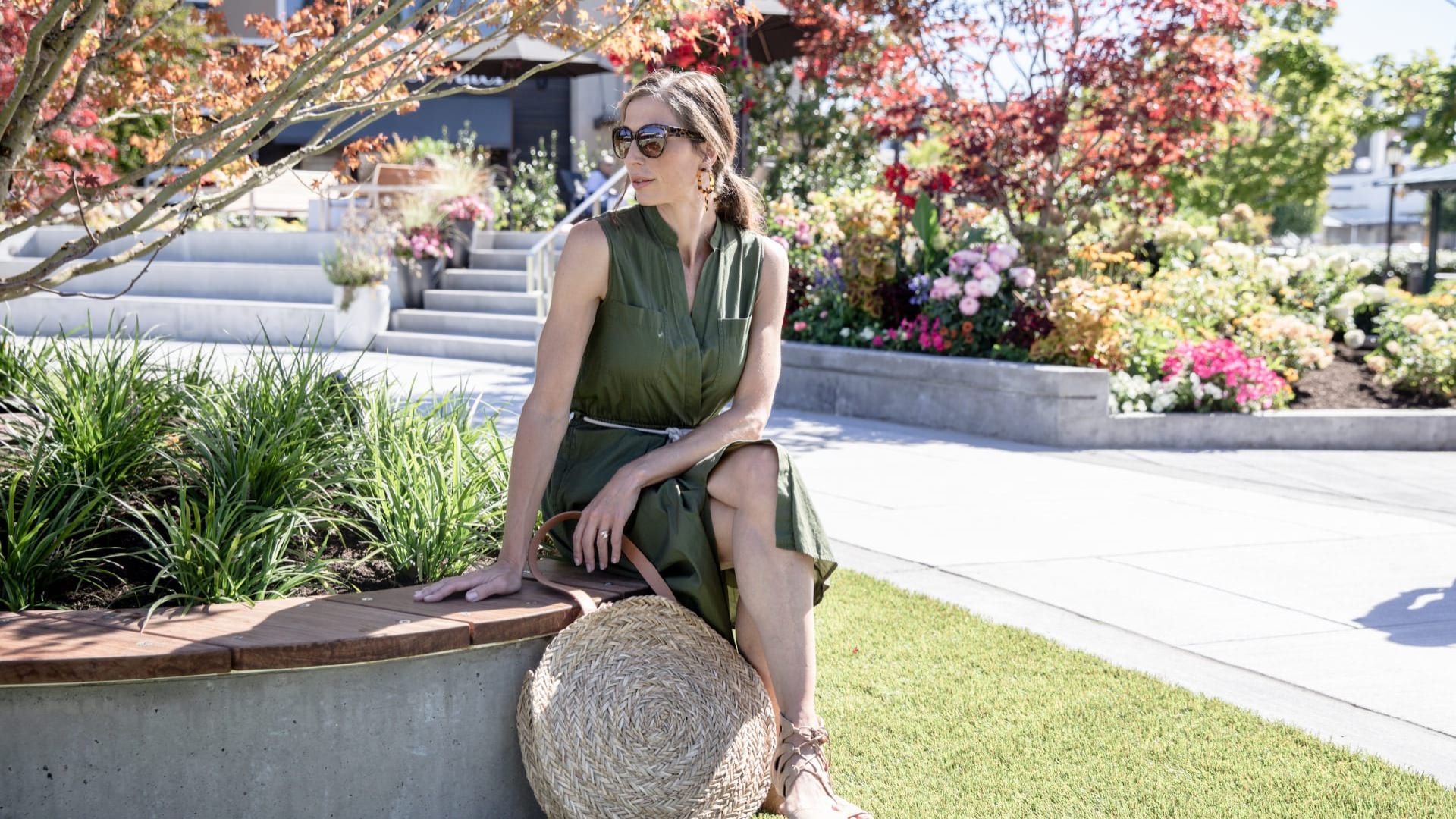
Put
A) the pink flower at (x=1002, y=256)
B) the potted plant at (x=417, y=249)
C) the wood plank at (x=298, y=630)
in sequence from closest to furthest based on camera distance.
Result: 1. the wood plank at (x=298, y=630)
2. the pink flower at (x=1002, y=256)
3. the potted plant at (x=417, y=249)

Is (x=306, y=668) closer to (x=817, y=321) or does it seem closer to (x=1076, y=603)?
(x=1076, y=603)

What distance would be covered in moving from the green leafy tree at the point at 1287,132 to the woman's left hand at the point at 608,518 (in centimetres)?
2424

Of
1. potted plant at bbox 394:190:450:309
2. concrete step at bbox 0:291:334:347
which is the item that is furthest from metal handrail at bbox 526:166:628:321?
concrete step at bbox 0:291:334:347

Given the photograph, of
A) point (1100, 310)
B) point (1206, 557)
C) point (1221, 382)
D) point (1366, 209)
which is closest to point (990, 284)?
point (1100, 310)

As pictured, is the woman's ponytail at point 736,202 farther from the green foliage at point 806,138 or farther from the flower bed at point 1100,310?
the green foliage at point 806,138

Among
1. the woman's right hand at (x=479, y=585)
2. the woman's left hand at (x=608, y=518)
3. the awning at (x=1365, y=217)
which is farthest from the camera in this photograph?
the awning at (x=1365, y=217)

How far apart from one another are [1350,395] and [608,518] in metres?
7.69

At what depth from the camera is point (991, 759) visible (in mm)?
3131

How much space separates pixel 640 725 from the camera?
8.70 feet

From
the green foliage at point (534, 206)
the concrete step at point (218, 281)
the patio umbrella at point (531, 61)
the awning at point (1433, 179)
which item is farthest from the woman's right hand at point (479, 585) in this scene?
the awning at point (1433, 179)

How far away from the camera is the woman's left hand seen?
2.89m

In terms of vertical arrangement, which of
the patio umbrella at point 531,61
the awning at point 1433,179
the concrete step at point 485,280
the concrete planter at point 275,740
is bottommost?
the concrete planter at point 275,740

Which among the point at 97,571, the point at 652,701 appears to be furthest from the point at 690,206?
the point at 97,571

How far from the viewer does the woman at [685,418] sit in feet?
9.30
